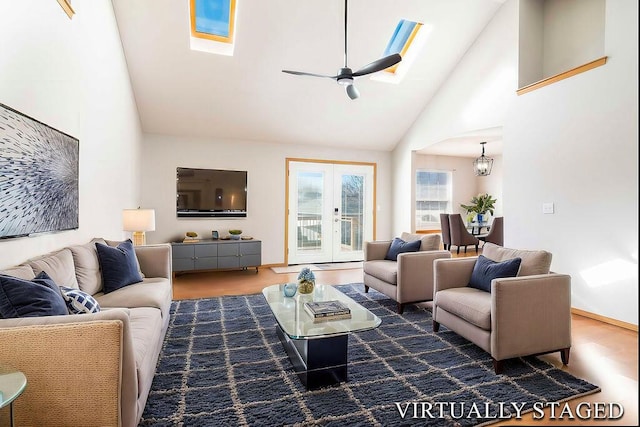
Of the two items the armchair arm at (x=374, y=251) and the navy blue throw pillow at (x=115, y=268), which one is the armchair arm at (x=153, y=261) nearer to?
the navy blue throw pillow at (x=115, y=268)

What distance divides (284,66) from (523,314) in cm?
406

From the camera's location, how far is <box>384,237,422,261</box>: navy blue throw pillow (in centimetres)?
408

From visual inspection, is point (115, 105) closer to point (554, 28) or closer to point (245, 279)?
point (245, 279)

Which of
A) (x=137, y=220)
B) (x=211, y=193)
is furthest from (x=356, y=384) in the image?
(x=211, y=193)

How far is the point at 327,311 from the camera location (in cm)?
244

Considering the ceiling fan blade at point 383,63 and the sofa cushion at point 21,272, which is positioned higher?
the ceiling fan blade at point 383,63

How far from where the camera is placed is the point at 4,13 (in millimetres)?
1934

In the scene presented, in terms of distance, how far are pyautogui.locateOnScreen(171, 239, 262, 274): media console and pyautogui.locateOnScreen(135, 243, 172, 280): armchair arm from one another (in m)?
1.80

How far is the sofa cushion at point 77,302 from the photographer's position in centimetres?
192

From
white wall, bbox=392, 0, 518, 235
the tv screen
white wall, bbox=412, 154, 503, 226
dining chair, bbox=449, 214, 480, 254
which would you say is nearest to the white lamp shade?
the tv screen

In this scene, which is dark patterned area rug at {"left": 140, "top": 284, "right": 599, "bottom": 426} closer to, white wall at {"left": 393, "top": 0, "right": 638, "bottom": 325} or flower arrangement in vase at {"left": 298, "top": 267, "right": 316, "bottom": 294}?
flower arrangement in vase at {"left": 298, "top": 267, "right": 316, "bottom": 294}

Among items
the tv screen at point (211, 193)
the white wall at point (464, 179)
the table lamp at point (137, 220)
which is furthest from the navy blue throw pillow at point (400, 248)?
the white wall at point (464, 179)

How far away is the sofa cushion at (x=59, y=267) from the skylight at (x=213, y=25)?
3.09m

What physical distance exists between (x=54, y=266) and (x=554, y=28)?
5.61m
